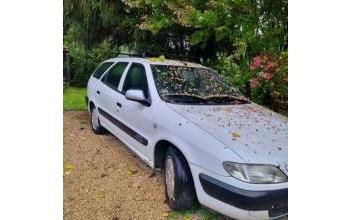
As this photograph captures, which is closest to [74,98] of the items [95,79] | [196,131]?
[95,79]

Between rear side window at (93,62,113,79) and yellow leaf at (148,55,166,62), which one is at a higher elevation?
yellow leaf at (148,55,166,62)

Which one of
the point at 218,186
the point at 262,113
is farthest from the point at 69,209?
the point at 262,113

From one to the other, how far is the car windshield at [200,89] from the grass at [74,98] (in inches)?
19.1

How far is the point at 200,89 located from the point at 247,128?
0.46 m

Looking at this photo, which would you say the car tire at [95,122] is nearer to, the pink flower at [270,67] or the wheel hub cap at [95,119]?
the wheel hub cap at [95,119]

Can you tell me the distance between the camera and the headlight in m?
1.96

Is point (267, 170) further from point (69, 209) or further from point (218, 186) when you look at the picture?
point (69, 209)

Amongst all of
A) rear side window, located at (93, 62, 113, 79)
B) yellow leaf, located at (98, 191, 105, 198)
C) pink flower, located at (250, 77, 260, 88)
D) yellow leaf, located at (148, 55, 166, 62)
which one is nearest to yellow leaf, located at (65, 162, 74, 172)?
yellow leaf, located at (98, 191, 105, 198)

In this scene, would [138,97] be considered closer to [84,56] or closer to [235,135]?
[84,56]

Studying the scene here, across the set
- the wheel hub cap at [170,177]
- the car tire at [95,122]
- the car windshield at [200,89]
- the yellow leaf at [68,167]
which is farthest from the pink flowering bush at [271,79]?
the yellow leaf at [68,167]

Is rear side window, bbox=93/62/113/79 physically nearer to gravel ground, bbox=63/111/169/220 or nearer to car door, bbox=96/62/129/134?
car door, bbox=96/62/129/134

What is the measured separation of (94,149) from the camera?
2.57 meters

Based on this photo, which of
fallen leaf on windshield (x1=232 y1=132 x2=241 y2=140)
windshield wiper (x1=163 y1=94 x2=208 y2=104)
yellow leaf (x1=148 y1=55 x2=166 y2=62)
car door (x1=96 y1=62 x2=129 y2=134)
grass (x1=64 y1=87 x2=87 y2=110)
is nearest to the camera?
fallen leaf on windshield (x1=232 y1=132 x2=241 y2=140)

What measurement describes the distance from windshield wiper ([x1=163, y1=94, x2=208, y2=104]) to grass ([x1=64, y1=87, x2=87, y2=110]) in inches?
20.6
